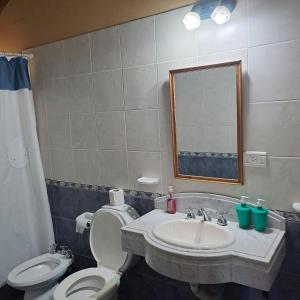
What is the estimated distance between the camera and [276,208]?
1.49 meters

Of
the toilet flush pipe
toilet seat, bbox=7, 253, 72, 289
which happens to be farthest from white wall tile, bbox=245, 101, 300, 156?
toilet seat, bbox=7, 253, 72, 289

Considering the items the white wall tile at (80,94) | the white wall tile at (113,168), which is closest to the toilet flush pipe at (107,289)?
the white wall tile at (113,168)

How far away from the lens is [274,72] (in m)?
1.41

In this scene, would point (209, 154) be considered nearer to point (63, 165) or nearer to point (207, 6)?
point (207, 6)

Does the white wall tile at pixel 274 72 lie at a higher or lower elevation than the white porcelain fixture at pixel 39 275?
higher

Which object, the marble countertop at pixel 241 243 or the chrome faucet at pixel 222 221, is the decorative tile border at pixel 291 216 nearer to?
the marble countertop at pixel 241 243

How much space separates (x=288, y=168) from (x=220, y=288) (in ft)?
2.30

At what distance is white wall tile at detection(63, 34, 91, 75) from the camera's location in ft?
6.91

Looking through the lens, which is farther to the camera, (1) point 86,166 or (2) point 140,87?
(1) point 86,166

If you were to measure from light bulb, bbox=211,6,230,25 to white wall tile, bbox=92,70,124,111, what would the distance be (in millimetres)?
773

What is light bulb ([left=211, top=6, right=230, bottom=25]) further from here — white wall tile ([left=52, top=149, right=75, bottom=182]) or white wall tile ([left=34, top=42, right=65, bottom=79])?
white wall tile ([left=52, top=149, right=75, bottom=182])

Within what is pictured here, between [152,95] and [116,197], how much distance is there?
738mm

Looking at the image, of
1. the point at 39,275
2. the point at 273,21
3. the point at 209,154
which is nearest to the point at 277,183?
the point at 209,154

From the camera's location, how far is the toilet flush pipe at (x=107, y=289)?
5.43 ft
